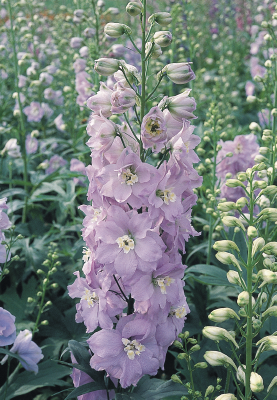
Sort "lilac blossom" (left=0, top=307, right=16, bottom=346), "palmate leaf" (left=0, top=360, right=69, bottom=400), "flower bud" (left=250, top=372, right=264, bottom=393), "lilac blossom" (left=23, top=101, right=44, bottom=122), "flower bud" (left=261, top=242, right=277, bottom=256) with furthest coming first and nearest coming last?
"lilac blossom" (left=23, top=101, right=44, bottom=122)
"palmate leaf" (left=0, top=360, right=69, bottom=400)
"lilac blossom" (left=0, top=307, right=16, bottom=346)
"flower bud" (left=261, top=242, right=277, bottom=256)
"flower bud" (left=250, top=372, right=264, bottom=393)

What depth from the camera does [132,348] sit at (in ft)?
5.41

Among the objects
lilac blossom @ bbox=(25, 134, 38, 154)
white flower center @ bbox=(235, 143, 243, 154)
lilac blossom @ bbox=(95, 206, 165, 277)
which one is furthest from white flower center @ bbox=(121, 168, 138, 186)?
lilac blossom @ bbox=(25, 134, 38, 154)

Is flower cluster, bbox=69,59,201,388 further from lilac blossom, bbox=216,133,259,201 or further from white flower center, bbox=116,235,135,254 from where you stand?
lilac blossom, bbox=216,133,259,201

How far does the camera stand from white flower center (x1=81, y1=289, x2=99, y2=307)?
1759 mm

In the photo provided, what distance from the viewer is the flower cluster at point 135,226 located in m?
1.55

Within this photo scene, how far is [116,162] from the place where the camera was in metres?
1.67

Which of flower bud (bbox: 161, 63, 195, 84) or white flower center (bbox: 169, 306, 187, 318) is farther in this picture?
white flower center (bbox: 169, 306, 187, 318)

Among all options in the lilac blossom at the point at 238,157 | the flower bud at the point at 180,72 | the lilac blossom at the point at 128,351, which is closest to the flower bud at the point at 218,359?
the lilac blossom at the point at 128,351

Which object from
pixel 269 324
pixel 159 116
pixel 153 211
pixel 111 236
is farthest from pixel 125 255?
pixel 269 324

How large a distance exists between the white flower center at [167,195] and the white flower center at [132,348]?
581 mm

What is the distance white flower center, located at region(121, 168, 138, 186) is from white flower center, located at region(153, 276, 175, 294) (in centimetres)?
40

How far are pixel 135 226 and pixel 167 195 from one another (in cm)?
17

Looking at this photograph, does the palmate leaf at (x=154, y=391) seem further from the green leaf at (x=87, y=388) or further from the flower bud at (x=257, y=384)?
the flower bud at (x=257, y=384)

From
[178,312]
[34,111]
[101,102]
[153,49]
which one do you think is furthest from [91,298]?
[34,111]
